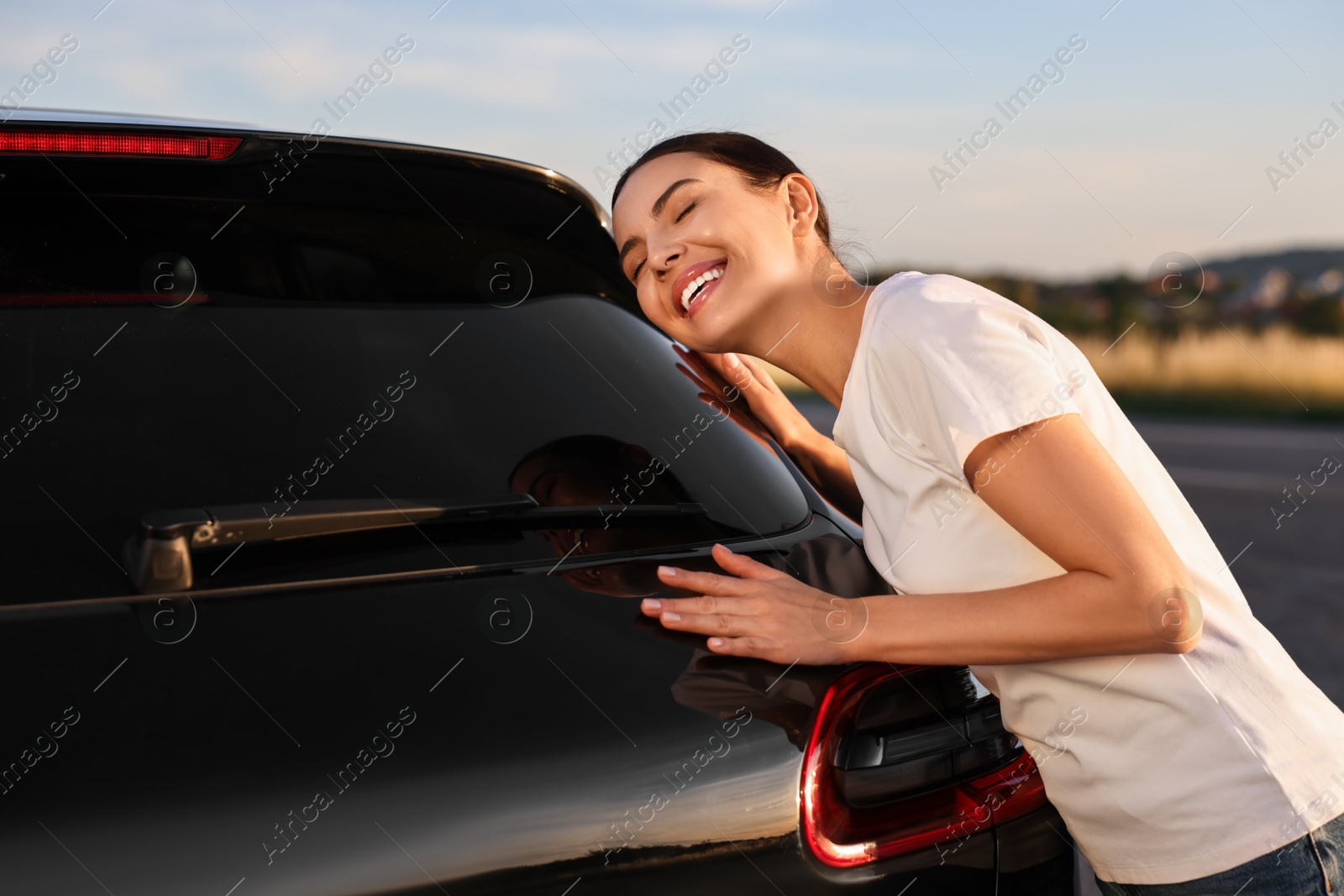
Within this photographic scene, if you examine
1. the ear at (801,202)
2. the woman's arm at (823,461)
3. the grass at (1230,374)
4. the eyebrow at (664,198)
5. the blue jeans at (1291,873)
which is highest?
the eyebrow at (664,198)

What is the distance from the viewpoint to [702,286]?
2.13 meters

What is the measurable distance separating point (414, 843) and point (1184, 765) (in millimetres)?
1095

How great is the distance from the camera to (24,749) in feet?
3.97

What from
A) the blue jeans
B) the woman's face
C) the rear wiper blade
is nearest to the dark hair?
the woman's face

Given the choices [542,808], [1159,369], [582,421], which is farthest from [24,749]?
[1159,369]

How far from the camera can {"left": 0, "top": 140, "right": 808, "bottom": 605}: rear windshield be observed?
5.09 feet

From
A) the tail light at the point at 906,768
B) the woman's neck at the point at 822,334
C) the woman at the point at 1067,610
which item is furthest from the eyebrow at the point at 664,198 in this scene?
the tail light at the point at 906,768

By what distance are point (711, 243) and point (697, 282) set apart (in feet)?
0.26

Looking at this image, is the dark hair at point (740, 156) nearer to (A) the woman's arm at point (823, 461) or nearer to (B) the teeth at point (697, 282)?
(B) the teeth at point (697, 282)

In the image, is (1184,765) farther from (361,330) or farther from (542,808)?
(361,330)

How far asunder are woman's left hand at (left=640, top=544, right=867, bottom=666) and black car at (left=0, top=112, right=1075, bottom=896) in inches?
0.9

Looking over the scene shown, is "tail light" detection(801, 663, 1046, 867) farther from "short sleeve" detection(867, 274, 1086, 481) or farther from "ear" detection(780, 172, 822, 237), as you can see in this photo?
"ear" detection(780, 172, 822, 237)

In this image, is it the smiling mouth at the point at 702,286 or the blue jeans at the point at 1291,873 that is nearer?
the blue jeans at the point at 1291,873

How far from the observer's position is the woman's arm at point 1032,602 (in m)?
1.55
